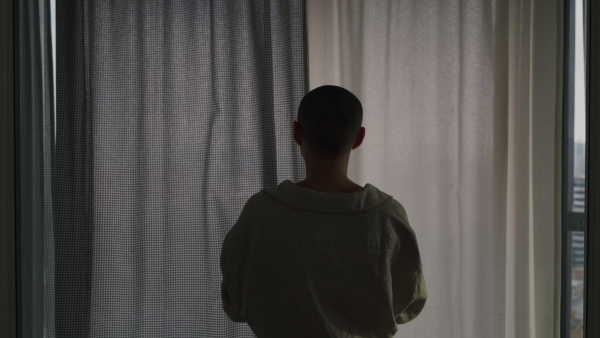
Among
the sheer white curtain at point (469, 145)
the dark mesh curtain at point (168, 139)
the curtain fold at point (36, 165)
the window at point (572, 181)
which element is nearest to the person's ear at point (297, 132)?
the dark mesh curtain at point (168, 139)

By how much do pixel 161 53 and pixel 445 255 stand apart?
1.18 metres

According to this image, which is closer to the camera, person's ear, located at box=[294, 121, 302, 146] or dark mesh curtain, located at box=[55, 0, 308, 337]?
person's ear, located at box=[294, 121, 302, 146]

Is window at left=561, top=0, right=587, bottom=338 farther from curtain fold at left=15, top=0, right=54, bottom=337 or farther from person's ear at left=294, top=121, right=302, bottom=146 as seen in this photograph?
curtain fold at left=15, top=0, right=54, bottom=337

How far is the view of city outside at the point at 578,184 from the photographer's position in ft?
5.79

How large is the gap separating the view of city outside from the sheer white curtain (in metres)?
0.07

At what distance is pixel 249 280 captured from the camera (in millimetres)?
1017

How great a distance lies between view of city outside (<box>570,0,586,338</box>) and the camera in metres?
1.76

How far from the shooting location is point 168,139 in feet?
5.64

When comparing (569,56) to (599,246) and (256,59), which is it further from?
(256,59)

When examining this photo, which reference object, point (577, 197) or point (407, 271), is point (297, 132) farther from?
point (577, 197)

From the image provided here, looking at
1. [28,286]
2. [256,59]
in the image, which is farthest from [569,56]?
[28,286]

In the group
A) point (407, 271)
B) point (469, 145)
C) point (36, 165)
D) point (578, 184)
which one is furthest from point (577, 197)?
point (36, 165)

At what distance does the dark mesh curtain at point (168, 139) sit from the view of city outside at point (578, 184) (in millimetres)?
932

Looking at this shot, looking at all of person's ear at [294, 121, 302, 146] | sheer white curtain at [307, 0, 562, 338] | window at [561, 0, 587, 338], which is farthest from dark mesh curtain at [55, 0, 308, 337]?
window at [561, 0, 587, 338]
